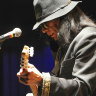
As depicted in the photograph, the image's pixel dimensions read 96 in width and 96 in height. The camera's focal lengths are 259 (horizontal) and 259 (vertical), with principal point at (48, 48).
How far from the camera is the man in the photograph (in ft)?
4.56

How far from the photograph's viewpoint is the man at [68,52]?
1.39m

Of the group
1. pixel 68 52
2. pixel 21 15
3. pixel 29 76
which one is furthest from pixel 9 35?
pixel 21 15

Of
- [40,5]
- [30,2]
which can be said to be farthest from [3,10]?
[40,5]

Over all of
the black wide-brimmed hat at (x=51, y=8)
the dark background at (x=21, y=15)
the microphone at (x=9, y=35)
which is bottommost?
the microphone at (x=9, y=35)

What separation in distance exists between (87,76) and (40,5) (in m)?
0.62

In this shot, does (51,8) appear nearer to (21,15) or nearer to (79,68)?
(79,68)

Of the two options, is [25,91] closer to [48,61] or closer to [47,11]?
[48,61]

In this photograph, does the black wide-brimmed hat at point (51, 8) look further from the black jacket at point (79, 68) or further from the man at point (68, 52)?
the black jacket at point (79, 68)

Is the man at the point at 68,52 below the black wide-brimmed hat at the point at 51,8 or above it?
below

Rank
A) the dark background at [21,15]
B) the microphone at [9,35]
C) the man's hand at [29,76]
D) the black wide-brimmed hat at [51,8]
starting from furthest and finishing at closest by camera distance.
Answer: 1. the dark background at [21,15]
2. the black wide-brimmed hat at [51,8]
3. the microphone at [9,35]
4. the man's hand at [29,76]

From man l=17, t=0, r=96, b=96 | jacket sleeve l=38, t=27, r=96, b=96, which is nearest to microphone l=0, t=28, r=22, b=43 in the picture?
man l=17, t=0, r=96, b=96

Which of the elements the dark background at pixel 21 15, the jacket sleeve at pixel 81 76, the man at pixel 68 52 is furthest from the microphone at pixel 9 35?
the dark background at pixel 21 15

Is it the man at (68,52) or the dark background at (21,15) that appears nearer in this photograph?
the man at (68,52)

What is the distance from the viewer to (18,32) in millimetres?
1580
